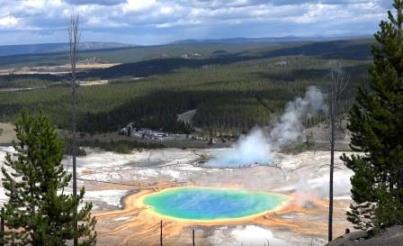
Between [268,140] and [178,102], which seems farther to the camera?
[178,102]

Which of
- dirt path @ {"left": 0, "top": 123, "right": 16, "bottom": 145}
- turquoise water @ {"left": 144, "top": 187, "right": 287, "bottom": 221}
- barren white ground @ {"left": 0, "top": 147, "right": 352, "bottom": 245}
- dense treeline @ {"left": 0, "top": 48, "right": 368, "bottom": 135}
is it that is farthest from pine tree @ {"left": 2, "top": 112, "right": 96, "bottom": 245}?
dense treeline @ {"left": 0, "top": 48, "right": 368, "bottom": 135}

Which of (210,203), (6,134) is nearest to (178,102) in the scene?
(6,134)

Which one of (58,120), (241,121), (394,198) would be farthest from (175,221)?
(58,120)

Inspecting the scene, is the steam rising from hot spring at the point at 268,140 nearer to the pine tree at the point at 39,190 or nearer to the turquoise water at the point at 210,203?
the turquoise water at the point at 210,203

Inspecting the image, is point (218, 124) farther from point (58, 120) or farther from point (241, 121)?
point (58, 120)

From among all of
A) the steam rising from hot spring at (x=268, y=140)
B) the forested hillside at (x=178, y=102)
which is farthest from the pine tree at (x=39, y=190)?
the forested hillside at (x=178, y=102)

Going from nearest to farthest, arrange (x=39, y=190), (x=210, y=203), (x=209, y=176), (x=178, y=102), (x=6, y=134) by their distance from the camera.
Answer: (x=39, y=190) < (x=210, y=203) < (x=209, y=176) < (x=6, y=134) < (x=178, y=102)

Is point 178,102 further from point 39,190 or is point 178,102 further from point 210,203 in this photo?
point 39,190

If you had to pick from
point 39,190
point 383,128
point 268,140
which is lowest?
point 268,140
